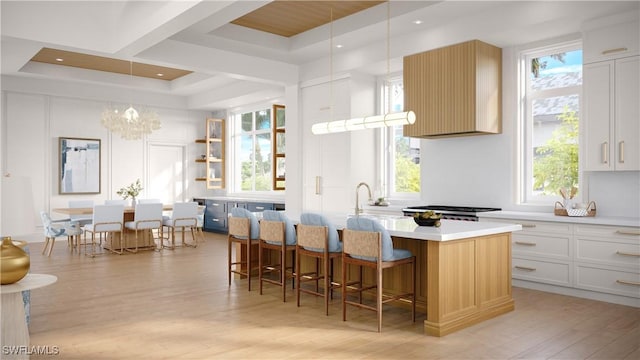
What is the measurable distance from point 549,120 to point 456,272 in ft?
9.65

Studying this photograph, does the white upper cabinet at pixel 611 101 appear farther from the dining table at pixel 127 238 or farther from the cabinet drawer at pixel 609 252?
the dining table at pixel 127 238

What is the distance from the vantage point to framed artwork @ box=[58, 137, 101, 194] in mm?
9945

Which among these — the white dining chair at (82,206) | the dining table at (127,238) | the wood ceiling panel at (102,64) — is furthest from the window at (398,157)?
the white dining chair at (82,206)

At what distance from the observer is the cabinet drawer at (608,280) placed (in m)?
4.61

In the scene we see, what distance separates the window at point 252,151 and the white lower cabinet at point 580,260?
20.8ft

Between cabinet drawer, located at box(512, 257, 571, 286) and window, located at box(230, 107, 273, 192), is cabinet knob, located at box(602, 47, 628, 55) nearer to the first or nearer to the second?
cabinet drawer, located at box(512, 257, 571, 286)

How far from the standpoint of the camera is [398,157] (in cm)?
775

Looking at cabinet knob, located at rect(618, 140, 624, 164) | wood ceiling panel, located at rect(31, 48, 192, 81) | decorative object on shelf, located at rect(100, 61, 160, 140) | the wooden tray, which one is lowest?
the wooden tray

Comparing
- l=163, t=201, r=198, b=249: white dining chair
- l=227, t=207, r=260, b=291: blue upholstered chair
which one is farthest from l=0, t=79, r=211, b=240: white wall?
l=227, t=207, r=260, b=291: blue upholstered chair

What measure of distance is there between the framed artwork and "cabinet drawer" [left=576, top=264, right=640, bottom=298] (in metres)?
9.05

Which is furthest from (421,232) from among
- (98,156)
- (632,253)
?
(98,156)

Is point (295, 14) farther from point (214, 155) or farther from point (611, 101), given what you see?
point (214, 155)

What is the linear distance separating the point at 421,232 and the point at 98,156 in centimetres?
849

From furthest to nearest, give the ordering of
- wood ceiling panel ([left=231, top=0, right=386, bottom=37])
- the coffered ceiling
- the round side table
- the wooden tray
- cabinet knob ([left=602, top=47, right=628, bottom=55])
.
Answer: wood ceiling panel ([left=231, top=0, right=386, bottom=37]), the coffered ceiling, the wooden tray, cabinet knob ([left=602, top=47, right=628, bottom=55]), the round side table
